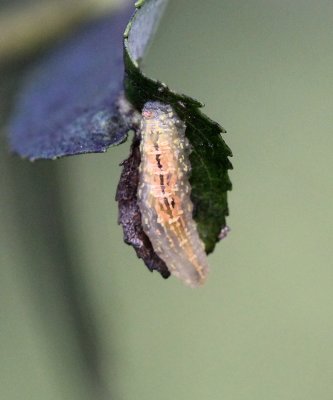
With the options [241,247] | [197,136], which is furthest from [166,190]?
[241,247]

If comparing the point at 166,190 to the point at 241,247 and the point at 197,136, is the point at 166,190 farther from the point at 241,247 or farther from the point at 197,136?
the point at 241,247

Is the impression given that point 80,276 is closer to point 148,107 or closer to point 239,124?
point 148,107

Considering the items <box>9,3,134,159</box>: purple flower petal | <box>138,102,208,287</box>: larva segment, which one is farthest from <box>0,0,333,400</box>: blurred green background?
<box>138,102,208,287</box>: larva segment

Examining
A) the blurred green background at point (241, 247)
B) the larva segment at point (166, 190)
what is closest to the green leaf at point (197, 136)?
the larva segment at point (166, 190)

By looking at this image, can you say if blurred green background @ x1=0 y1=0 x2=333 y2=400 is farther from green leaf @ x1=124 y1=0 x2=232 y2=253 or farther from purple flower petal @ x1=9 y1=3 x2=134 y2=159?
green leaf @ x1=124 y1=0 x2=232 y2=253

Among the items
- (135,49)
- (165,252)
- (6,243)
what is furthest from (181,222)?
(6,243)

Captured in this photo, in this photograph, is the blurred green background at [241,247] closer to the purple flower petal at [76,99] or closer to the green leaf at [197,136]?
the purple flower petal at [76,99]
